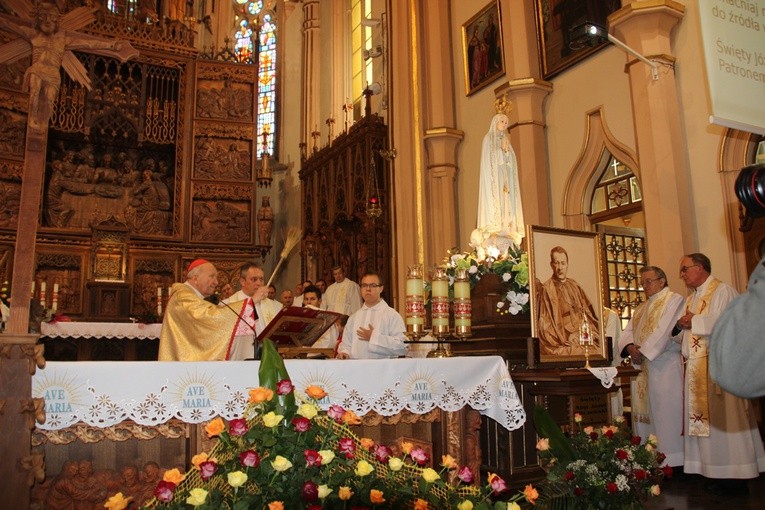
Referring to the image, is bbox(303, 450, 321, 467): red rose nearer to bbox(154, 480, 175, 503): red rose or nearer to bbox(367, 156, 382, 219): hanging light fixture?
bbox(154, 480, 175, 503): red rose

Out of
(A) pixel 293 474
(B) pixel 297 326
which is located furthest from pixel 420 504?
(B) pixel 297 326

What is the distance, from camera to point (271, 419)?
2107 millimetres

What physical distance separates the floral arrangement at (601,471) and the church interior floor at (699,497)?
29.8 inches

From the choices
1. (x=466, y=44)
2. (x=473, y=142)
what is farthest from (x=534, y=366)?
(x=466, y=44)

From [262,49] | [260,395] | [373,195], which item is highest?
[262,49]

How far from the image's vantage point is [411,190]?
12.2 metres

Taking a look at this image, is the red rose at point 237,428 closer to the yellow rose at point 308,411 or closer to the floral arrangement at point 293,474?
the floral arrangement at point 293,474

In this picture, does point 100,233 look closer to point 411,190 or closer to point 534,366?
point 411,190

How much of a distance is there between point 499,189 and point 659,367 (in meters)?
2.25

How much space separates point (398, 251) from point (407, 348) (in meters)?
6.19

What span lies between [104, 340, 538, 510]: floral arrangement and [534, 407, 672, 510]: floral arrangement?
172 cm

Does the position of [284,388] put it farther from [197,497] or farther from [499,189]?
[499,189]

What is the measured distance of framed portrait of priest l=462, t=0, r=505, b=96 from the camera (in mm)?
11016

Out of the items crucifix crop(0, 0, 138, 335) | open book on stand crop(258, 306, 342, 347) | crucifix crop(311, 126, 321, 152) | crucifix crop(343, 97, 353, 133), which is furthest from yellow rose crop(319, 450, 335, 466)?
crucifix crop(311, 126, 321, 152)
